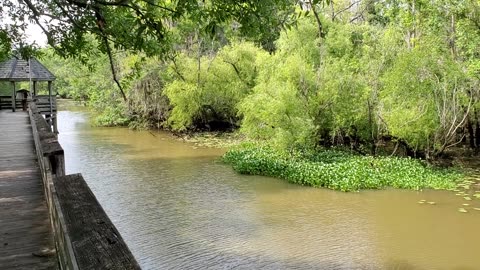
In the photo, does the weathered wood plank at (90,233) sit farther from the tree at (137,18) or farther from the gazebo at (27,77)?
the gazebo at (27,77)

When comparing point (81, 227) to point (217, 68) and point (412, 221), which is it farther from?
point (217, 68)

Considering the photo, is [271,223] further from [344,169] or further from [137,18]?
[137,18]

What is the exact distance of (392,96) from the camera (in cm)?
1867

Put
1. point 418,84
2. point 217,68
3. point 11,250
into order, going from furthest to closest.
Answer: point 217,68, point 418,84, point 11,250

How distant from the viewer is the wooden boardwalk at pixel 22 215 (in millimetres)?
3906

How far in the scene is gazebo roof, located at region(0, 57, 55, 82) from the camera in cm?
2167

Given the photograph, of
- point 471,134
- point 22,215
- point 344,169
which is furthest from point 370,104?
point 22,215

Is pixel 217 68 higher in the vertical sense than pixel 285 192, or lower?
higher

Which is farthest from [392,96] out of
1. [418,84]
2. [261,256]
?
[261,256]

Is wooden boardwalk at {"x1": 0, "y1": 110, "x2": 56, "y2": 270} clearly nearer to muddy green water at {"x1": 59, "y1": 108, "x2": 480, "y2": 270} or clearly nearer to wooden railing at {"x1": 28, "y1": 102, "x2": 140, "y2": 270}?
wooden railing at {"x1": 28, "y1": 102, "x2": 140, "y2": 270}

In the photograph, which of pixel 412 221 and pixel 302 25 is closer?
pixel 412 221

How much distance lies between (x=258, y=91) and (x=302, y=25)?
5004 mm

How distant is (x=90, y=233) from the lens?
188 centimetres

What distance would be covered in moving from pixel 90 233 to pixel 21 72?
23042 millimetres
